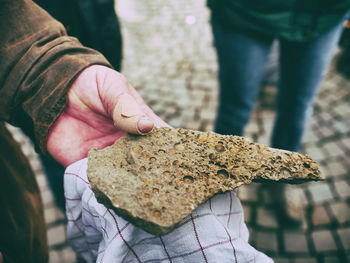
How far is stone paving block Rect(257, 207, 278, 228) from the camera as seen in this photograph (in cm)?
251

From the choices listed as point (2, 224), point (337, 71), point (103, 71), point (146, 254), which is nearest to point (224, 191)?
point (146, 254)

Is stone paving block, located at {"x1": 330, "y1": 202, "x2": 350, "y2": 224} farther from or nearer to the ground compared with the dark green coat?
nearer to the ground

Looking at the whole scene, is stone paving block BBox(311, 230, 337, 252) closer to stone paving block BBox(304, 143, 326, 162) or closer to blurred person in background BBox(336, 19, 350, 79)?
stone paving block BBox(304, 143, 326, 162)

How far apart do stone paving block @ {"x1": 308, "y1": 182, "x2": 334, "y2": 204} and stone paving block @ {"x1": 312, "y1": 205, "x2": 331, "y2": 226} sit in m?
0.08

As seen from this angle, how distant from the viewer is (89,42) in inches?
84.1

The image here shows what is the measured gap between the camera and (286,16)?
179 centimetres

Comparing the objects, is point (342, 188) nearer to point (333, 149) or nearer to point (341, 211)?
point (341, 211)

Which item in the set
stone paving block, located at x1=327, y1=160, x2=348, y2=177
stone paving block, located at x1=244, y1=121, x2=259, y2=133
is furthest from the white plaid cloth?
stone paving block, located at x1=244, y1=121, x2=259, y2=133

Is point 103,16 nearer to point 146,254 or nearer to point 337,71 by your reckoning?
point 146,254

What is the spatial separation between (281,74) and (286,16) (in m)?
0.58

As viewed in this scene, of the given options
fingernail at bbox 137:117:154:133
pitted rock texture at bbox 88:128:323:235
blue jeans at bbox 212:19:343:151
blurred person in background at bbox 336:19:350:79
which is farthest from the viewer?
blurred person in background at bbox 336:19:350:79

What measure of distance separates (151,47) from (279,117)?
3.10 metres

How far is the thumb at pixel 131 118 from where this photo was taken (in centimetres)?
120

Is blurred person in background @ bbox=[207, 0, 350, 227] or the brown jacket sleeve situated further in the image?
blurred person in background @ bbox=[207, 0, 350, 227]
